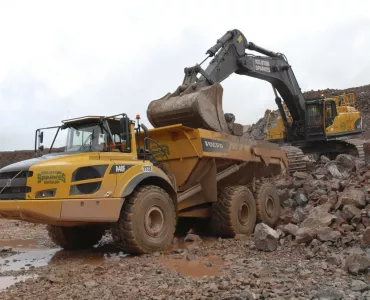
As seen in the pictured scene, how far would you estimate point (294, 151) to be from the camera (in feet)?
→ 41.4

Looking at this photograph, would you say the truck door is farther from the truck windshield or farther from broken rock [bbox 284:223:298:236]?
the truck windshield

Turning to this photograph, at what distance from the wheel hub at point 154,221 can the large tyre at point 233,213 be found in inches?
73.4

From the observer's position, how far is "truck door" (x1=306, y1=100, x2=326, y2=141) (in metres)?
14.7

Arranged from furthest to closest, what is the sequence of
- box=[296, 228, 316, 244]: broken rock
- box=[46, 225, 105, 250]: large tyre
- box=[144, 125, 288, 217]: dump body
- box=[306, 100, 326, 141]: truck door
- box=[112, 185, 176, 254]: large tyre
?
box=[306, 100, 326, 141]: truck door
box=[144, 125, 288, 217]: dump body
box=[46, 225, 105, 250]: large tyre
box=[296, 228, 316, 244]: broken rock
box=[112, 185, 176, 254]: large tyre

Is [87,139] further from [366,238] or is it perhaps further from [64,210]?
[366,238]

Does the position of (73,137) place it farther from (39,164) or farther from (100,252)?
(100,252)

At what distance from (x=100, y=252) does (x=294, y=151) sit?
755 centimetres

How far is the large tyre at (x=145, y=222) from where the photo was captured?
6023 millimetres

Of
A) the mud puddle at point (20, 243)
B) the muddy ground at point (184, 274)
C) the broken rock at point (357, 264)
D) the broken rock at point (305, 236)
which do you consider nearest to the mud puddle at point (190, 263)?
the muddy ground at point (184, 274)

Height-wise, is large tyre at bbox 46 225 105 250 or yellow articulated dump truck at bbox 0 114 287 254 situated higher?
yellow articulated dump truck at bbox 0 114 287 254

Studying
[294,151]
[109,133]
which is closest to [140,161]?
[109,133]

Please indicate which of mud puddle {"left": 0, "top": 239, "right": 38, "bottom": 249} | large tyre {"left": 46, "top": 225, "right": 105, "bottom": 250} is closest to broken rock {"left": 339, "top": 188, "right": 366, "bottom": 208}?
large tyre {"left": 46, "top": 225, "right": 105, "bottom": 250}

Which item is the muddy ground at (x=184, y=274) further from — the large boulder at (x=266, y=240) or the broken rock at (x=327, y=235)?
the broken rock at (x=327, y=235)

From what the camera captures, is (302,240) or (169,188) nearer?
(302,240)
